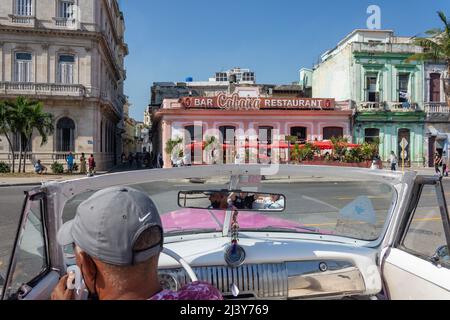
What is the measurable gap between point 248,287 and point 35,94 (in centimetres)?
3245

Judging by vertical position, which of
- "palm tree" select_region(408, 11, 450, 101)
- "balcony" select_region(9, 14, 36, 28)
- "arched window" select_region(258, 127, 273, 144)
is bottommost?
"arched window" select_region(258, 127, 273, 144)

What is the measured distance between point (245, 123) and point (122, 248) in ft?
102

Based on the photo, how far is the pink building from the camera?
31172 millimetres

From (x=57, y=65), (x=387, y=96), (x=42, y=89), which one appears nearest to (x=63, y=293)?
(x=42, y=89)

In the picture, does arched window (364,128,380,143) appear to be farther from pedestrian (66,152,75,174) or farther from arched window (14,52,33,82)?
arched window (14,52,33,82)

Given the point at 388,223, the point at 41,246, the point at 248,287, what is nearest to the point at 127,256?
the point at 41,246

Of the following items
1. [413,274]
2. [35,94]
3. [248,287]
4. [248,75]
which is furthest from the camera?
[248,75]

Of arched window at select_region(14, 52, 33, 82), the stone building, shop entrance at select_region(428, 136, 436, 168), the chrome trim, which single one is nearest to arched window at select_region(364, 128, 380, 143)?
shop entrance at select_region(428, 136, 436, 168)

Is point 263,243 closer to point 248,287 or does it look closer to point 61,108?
point 248,287

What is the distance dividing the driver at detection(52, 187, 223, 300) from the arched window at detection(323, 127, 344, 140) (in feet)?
107

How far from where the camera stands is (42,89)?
103ft

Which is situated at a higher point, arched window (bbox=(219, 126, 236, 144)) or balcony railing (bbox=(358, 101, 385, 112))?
balcony railing (bbox=(358, 101, 385, 112))

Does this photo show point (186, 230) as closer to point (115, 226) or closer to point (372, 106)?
point (115, 226)
